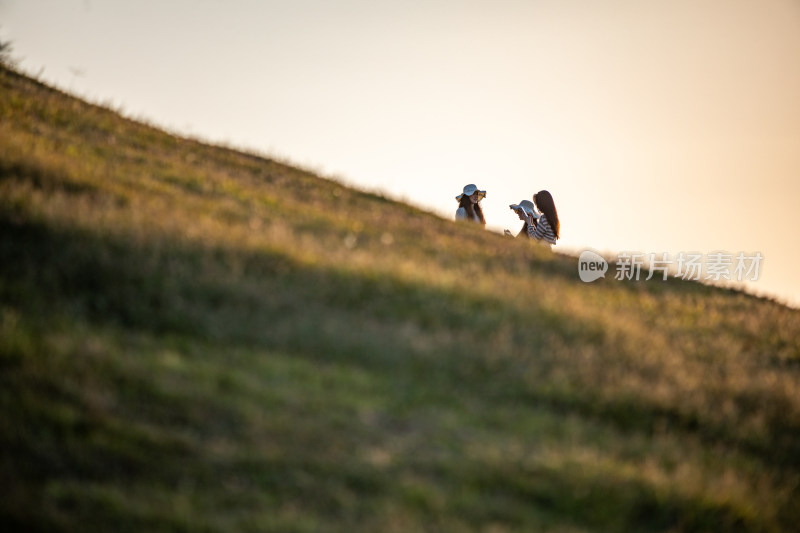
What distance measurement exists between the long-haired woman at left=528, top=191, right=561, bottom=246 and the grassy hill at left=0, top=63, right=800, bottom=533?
759 cm

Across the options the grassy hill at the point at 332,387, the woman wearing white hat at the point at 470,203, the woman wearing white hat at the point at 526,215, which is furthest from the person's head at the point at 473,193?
the grassy hill at the point at 332,387

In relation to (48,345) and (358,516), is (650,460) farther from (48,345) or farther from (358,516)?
(48,345)

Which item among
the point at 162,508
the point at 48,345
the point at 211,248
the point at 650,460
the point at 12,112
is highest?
the point at 12,112

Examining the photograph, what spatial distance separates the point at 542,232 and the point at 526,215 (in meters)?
0.64

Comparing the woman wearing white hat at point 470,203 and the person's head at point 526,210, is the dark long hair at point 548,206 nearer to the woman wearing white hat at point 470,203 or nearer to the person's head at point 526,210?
the person's head at point 526,210

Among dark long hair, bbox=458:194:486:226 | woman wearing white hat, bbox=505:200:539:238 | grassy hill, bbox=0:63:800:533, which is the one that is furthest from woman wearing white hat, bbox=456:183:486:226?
grassy hill, bbox=0:63:800:533

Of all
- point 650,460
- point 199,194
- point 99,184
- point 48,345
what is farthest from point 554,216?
point 48,345

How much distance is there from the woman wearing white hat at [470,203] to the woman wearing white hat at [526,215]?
1057 millimetres

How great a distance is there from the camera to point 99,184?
12.6 metres

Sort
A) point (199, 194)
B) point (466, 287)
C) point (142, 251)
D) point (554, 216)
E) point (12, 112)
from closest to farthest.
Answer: point (142, 251) → point (466, 287) → point (199, 194) → point (12, 112) → point (554, 216)

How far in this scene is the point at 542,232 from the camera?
69.7ft

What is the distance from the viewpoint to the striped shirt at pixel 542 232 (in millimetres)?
21156

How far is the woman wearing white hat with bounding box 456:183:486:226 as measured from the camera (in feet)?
70.1

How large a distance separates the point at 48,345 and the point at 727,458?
7.21 meters
